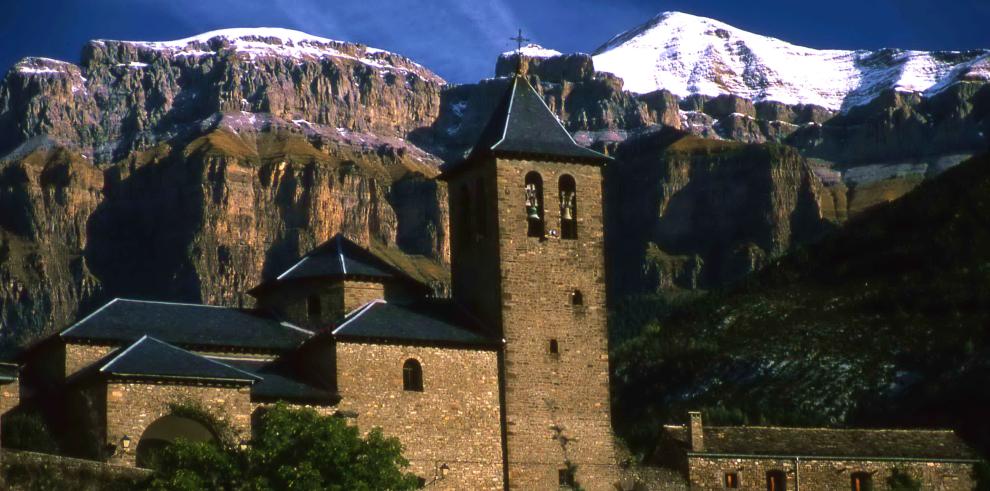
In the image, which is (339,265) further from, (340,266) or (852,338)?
(852,338)

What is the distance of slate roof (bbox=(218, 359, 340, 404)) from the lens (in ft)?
158

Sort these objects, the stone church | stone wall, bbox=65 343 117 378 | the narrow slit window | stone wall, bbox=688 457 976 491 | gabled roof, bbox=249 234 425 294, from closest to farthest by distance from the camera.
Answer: the stone church
stone wall, bbox=65 343 117 378
gabled roof, bbox=249 234 425 294
the narrow slit window
stone wall, bbox=688 457 976 491

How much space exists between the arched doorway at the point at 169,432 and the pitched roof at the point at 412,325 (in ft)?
15.2

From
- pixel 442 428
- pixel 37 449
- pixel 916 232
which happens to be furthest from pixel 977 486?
pixel 916 232

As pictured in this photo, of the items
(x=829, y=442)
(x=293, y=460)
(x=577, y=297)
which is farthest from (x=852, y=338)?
(x=293, y=460)

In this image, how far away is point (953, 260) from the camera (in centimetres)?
10231

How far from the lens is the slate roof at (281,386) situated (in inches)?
1896

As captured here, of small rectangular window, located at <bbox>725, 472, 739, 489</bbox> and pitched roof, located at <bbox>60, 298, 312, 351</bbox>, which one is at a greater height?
pitched roof, located at <bbox>60, 298, 312, 351</bbox>

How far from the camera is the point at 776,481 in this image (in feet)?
182

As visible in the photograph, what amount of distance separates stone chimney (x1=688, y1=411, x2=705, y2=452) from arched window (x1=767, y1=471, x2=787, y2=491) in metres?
2.26

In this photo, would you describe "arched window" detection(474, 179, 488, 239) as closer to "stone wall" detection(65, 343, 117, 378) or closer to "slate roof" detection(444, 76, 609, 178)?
"slate roof" detection(444, 76, 609, 178)

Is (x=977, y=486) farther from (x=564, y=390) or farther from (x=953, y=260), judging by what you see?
(x=953, y=260)

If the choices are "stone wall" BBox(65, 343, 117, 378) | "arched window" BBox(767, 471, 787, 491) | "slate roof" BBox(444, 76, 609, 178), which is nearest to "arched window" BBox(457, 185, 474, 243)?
"slate roof" BBox(444, 76, 609, 178)

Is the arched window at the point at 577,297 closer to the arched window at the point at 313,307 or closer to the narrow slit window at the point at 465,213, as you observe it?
the narrow slit window at the point at 465,213
